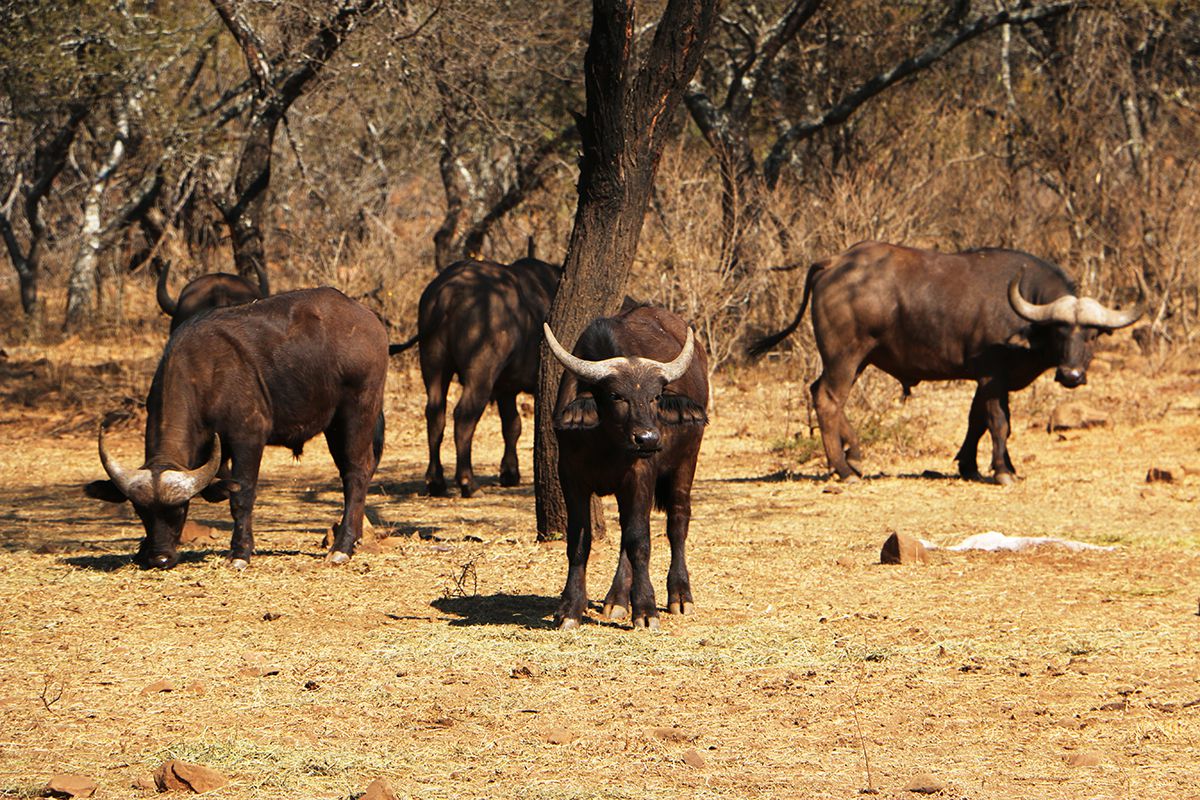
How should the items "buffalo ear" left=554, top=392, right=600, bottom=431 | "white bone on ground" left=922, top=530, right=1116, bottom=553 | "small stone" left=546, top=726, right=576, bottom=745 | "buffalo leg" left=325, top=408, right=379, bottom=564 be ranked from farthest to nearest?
"white bone on ground" left=922, top=530, right=1116, bottom=553
"buffalo leg" left=325, top=408, right=379, bottom=564
"buffalo ear" left=554, top=392, right=600, bottom=431
"small stone" left=546, top=726, right=576, bottom=745

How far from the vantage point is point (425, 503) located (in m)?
13.1

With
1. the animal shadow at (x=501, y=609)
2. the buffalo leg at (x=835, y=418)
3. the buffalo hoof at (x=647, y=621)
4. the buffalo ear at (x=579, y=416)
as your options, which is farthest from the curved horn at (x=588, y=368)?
the buffalo leg at (x=835, y=418)

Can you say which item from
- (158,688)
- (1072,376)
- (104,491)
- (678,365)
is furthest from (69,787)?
(1072,376)

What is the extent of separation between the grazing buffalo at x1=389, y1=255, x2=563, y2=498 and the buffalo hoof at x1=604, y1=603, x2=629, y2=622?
5.44 metres

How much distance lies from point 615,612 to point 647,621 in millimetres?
223

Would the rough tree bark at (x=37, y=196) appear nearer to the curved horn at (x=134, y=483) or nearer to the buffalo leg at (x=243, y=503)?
the buffalo leg at (x=243, y=503)

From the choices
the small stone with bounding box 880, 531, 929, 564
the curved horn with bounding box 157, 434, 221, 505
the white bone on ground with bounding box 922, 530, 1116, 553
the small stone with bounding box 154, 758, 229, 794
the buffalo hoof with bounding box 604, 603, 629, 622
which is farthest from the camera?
the white bone on ground with bounding box 922, 530, 1116, 553

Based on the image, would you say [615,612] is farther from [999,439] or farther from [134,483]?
[999,439]

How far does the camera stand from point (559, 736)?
5.96 m

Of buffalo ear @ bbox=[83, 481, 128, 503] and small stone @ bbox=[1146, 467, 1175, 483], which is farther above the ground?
buffalo ear @ bbox=[83, 481, 128, 503]

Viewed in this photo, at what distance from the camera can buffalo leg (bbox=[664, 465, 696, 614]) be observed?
8.08m

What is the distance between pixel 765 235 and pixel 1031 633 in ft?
41.3

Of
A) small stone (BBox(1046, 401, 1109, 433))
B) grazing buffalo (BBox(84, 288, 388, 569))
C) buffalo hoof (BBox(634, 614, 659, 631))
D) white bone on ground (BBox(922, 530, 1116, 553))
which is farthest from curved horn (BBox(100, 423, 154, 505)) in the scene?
small stone (BBox(1046, 401, 1109, 433))

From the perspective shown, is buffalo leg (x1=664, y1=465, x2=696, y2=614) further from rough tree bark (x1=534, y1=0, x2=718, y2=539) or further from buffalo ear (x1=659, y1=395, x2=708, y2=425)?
rough tree bark (x1=534, y1=0, x2=718, y2=539)
